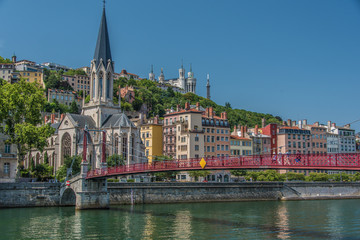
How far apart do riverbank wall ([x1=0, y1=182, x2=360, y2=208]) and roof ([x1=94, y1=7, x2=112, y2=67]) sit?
30432 millimetres

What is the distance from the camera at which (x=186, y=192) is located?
54.9 m

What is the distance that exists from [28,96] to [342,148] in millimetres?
71520

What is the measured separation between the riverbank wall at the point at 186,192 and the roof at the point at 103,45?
1198 inches

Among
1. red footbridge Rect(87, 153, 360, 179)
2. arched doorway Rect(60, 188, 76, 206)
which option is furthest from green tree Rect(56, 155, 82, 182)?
red footbridge Rect(87, 153, 360, 179)

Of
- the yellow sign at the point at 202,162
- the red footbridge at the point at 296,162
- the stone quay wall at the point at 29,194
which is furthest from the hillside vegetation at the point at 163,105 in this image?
the red footbridge at the point at 296,162

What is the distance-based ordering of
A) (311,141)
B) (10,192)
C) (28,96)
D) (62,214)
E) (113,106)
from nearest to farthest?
(62,214) → (10,192) → (28,96) → (113,106) → (311,141)

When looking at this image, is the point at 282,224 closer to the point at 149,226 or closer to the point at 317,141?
the point at 149,226

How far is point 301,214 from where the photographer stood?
42000mm

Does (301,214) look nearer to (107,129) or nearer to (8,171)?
(8,171)

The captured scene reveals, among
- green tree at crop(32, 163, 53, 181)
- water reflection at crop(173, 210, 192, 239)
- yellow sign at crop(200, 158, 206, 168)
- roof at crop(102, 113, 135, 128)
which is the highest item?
roof at crop(102, 113, 135, 128)

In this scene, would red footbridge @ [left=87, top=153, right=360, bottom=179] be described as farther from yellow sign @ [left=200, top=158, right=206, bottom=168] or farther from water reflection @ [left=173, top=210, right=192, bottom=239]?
water reflection @ [left=173, top=210, right=192, bottom=239]

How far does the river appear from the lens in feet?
96.4

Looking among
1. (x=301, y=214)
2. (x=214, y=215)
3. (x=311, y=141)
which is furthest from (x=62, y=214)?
(x=311, y=141)

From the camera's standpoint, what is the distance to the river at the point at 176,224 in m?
29.4
